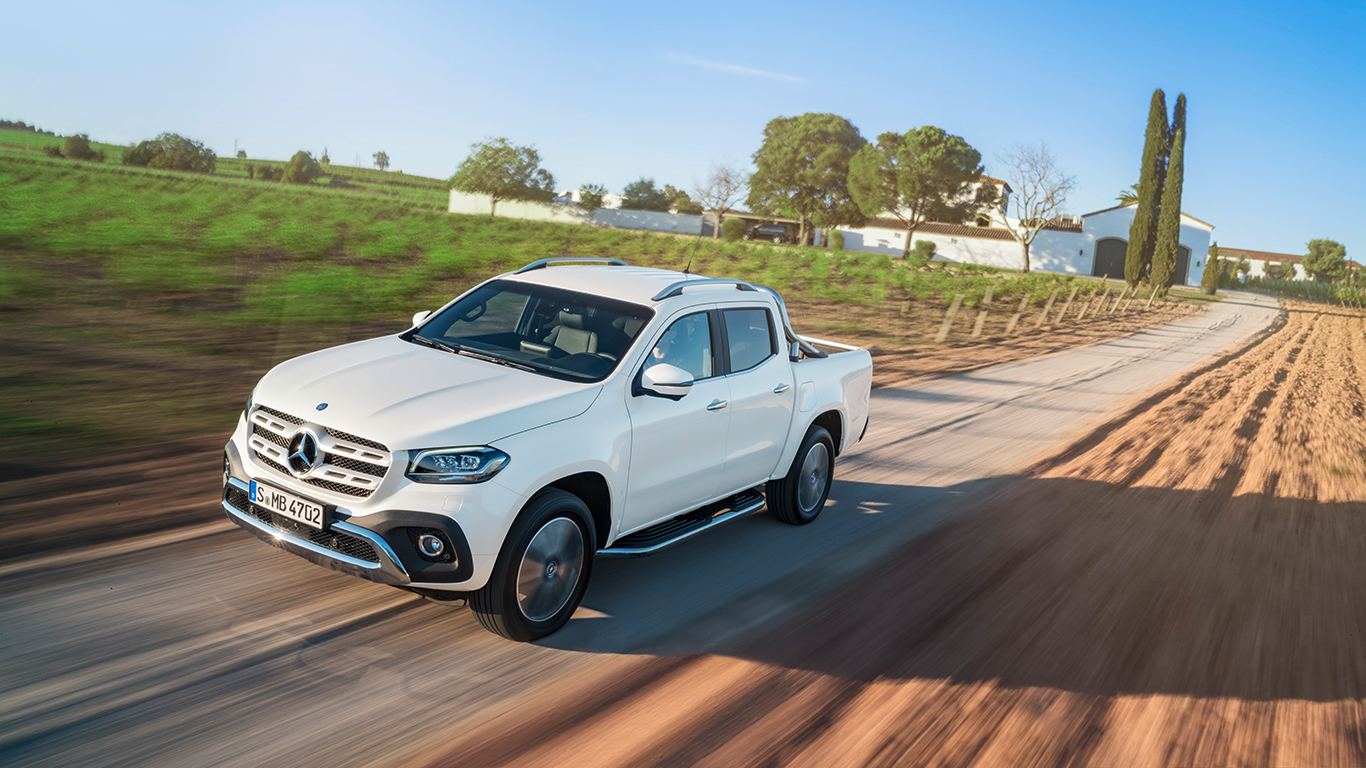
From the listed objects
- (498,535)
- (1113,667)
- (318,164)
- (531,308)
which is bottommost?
(1113,667)

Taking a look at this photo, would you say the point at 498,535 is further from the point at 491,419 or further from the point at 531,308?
the point at 531,308

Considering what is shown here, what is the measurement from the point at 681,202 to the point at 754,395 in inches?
3608

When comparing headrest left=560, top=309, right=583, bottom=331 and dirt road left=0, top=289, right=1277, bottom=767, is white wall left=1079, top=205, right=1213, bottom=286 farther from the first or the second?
headrest left=560, top=309, right=583, bottom=331

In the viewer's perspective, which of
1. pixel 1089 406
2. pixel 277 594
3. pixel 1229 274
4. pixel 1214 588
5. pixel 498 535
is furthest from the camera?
pixel 1229 274

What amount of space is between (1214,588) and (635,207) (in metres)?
83.8

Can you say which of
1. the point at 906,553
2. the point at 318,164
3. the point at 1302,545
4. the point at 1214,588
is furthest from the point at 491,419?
the point at 318,164

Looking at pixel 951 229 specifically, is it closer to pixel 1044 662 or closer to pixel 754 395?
pixel 754 395

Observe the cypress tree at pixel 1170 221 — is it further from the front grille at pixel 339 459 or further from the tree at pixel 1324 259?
the tree at pixel 1324 259

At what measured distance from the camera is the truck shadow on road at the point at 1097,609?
491 cm

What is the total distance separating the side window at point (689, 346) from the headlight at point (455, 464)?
135 cm

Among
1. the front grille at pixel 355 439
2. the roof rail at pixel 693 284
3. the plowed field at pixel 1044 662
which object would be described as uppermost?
the roof rail at pixel 693 284

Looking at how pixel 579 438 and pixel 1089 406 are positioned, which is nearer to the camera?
pixel 579 438

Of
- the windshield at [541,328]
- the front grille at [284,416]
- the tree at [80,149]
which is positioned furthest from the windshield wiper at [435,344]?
the tree at [80,149]

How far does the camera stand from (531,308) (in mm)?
5691
